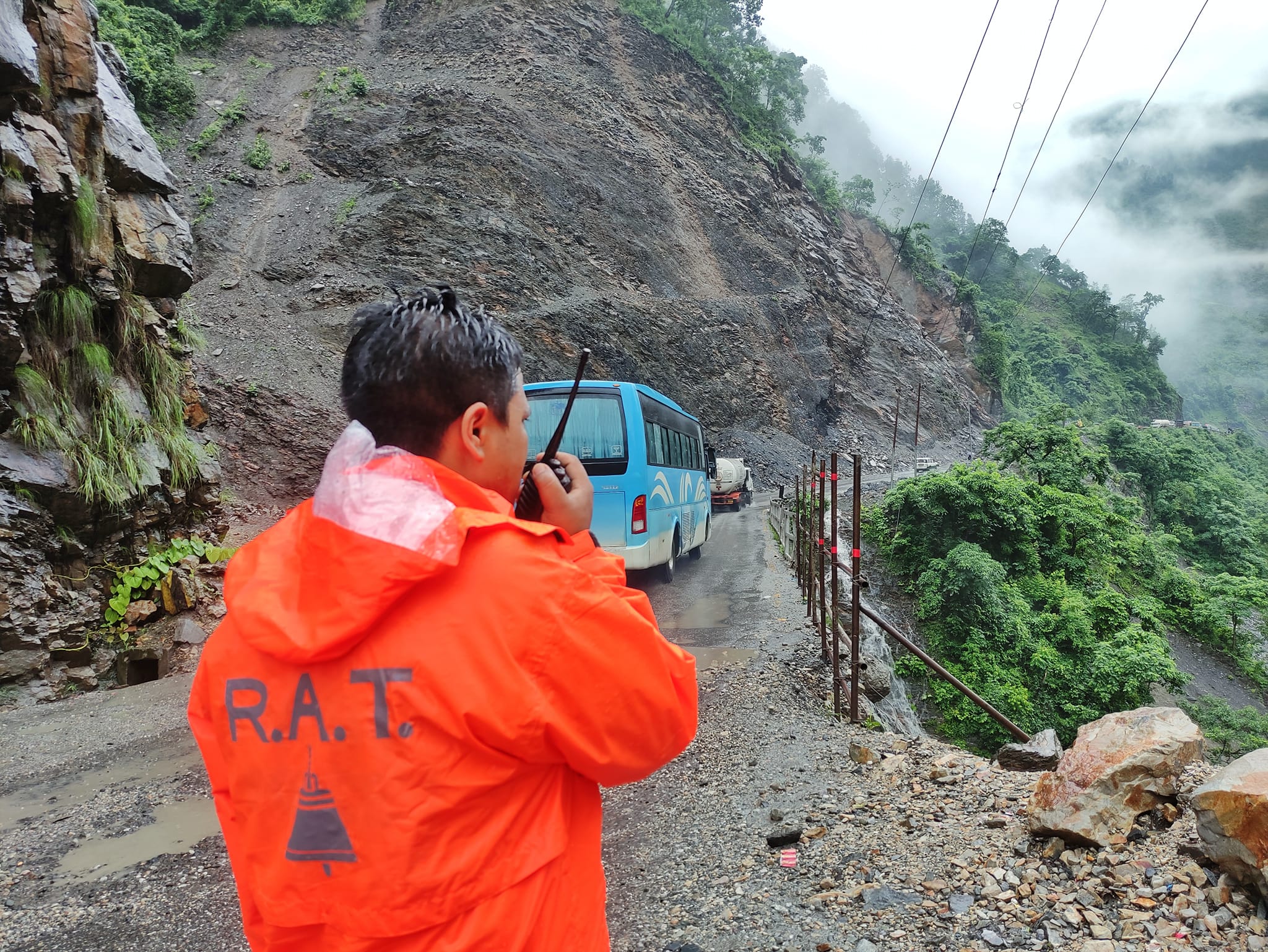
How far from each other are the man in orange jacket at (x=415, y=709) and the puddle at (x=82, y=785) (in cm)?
425

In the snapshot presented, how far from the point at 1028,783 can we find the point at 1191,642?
2160 centimetres

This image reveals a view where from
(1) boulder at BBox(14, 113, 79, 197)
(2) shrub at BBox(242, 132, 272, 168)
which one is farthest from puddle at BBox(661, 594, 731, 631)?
(2) shrub at BBox(242, 132, 272, 168)

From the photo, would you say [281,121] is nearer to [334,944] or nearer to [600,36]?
[600,36]

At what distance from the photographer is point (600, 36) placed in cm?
3325

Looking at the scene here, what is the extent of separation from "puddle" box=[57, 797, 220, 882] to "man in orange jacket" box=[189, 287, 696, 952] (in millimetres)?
3281

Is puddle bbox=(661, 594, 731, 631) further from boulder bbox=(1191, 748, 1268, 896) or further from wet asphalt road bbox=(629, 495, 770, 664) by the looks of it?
boulder bbox=(1191, 748, 1268, 896)

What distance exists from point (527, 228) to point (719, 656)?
2093cm

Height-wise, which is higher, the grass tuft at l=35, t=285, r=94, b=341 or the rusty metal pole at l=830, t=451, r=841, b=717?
the grass tuft at l=35, t=285, r=94, b=341

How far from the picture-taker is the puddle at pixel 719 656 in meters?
6.41

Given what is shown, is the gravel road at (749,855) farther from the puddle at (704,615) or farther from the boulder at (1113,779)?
the puddle at (704,615)

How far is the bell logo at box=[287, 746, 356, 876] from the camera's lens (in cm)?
95

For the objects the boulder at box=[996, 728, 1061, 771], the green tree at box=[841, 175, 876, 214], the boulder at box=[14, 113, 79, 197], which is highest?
the green tree at box=[841, 175, 876, 214]

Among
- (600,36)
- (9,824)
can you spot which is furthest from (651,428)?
(600,36)

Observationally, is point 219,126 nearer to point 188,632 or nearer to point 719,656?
point 188,632
